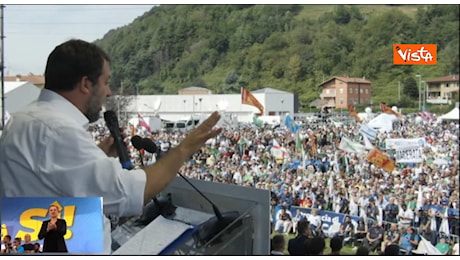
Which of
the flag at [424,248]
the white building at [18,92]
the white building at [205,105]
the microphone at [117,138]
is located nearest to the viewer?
the microphone at [117,138]

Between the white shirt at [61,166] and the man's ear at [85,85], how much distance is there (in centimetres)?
4

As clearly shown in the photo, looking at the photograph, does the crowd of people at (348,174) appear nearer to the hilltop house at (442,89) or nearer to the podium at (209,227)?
the hilltop house at (442,89)

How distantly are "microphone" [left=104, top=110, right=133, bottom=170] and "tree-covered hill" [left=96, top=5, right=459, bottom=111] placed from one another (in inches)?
443

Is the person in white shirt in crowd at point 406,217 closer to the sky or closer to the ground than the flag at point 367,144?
closer to the ground

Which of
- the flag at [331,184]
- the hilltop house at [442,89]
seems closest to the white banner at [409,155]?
the flag at [331,184]

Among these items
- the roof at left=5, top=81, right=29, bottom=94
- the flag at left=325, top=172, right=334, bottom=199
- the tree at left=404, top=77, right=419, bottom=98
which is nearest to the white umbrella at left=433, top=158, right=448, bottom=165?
the flag at left=325, top=172, right=334, bottom=199

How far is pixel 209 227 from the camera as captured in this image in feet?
2.18

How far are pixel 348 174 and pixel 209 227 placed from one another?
6740mm

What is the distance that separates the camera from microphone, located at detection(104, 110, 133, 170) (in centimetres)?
71

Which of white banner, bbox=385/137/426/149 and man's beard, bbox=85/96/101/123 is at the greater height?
man's beard, bbox=85/96/101/123

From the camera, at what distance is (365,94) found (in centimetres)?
1188

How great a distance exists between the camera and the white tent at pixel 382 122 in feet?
28.7

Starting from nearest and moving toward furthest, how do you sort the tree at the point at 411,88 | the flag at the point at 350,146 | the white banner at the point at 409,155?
the white banner at the point at 409,155 → the flag at the point at 350,146 → the tree at the point at 411,88

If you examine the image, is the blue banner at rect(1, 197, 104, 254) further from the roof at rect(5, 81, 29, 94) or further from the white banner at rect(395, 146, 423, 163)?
the roof at rect(5, 81, 29, 94)
